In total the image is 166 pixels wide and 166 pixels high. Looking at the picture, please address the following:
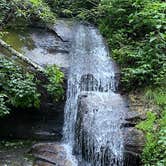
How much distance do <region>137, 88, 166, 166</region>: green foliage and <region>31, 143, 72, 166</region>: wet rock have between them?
1.72m

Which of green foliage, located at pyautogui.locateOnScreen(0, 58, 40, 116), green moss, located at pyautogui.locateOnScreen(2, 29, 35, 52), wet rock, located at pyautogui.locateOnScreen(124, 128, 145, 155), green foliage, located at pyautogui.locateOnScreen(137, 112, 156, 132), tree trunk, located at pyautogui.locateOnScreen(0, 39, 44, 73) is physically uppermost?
green moss, located at pyautogui.locateOnScreen(2, 29, 35, 52)

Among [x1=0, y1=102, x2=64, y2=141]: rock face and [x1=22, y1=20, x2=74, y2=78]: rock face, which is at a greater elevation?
[x1=22, y1=20, x2=74, y2=78]: rock face

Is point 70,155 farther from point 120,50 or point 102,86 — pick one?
point 120,50

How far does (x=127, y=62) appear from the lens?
1041 centimetres

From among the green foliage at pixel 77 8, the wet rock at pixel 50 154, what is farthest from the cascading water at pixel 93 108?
the green foliage at pixel 77 8

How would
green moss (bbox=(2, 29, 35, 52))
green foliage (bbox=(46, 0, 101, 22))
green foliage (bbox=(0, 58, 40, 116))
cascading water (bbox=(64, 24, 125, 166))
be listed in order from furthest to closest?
green foliage (bbox=(46, 0, 101, 22))
green moss (bbox=(2, 29, 35, 52))
green foliage (bbox=(0, 58, 40, 116))
cascading water (bbox=(64, 24, 125, 166))

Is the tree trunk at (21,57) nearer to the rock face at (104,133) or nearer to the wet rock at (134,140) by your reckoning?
the rock face at (104,133)

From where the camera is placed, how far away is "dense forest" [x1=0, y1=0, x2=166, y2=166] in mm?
8274

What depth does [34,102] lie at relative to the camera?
9.17 meters

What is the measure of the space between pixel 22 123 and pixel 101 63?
2744mm

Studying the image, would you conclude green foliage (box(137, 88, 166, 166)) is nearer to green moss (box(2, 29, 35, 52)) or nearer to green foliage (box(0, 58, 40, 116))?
green foliage (box(0, 58, 40, 116))

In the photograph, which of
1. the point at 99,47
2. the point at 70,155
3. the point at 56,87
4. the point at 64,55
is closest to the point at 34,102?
the point at 56,87

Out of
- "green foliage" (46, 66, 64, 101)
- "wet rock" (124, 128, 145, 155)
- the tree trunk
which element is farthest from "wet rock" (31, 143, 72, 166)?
the tree trunk

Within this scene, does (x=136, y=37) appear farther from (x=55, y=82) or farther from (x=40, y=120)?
(x=40, y=120)
